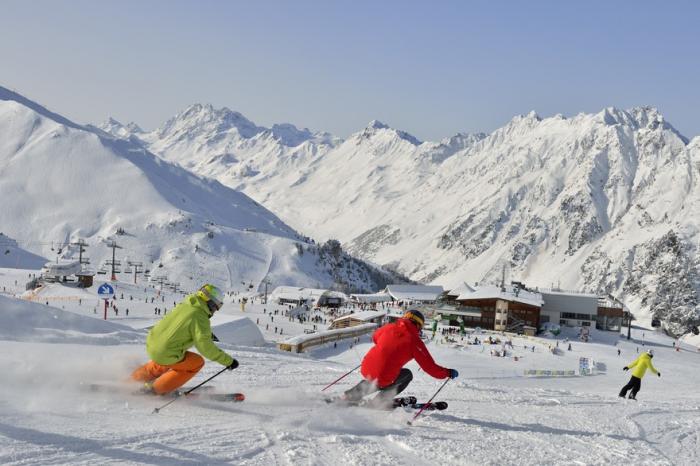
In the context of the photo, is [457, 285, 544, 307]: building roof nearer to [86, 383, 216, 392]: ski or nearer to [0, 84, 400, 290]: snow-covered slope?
[86, 383, 216, 392]: ski

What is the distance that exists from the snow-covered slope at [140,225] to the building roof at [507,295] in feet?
216

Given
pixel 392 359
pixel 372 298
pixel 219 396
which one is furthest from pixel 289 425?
pixel 372 298

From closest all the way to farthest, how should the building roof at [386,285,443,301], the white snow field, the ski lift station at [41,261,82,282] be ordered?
1. the white snow field
2. the ski lift station at [41,261,82,282]
3. the building roof at [386,285,443,301]

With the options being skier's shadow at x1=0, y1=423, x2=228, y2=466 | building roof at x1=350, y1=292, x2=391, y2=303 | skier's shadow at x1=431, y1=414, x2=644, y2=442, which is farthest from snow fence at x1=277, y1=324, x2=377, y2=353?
building roof at x1=350, y1=292, x2=391, y2=303

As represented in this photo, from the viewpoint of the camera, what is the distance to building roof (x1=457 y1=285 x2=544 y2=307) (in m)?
69.1

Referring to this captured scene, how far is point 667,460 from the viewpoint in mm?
7918

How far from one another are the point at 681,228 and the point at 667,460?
8374 inches

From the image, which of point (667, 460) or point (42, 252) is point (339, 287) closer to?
point (42, 252)

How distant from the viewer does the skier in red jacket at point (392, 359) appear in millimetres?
8797

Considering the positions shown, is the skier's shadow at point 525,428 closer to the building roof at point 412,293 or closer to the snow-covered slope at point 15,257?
the building roof at point 412,293

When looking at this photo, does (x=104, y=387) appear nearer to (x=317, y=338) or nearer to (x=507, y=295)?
(x=317, y=338)

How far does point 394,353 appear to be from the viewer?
8.79 metres

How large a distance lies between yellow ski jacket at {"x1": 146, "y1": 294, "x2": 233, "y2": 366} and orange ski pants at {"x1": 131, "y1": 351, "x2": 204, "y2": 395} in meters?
0.09

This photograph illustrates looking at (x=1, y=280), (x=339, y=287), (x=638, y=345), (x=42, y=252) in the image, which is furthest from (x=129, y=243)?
(x=638, y=345)
